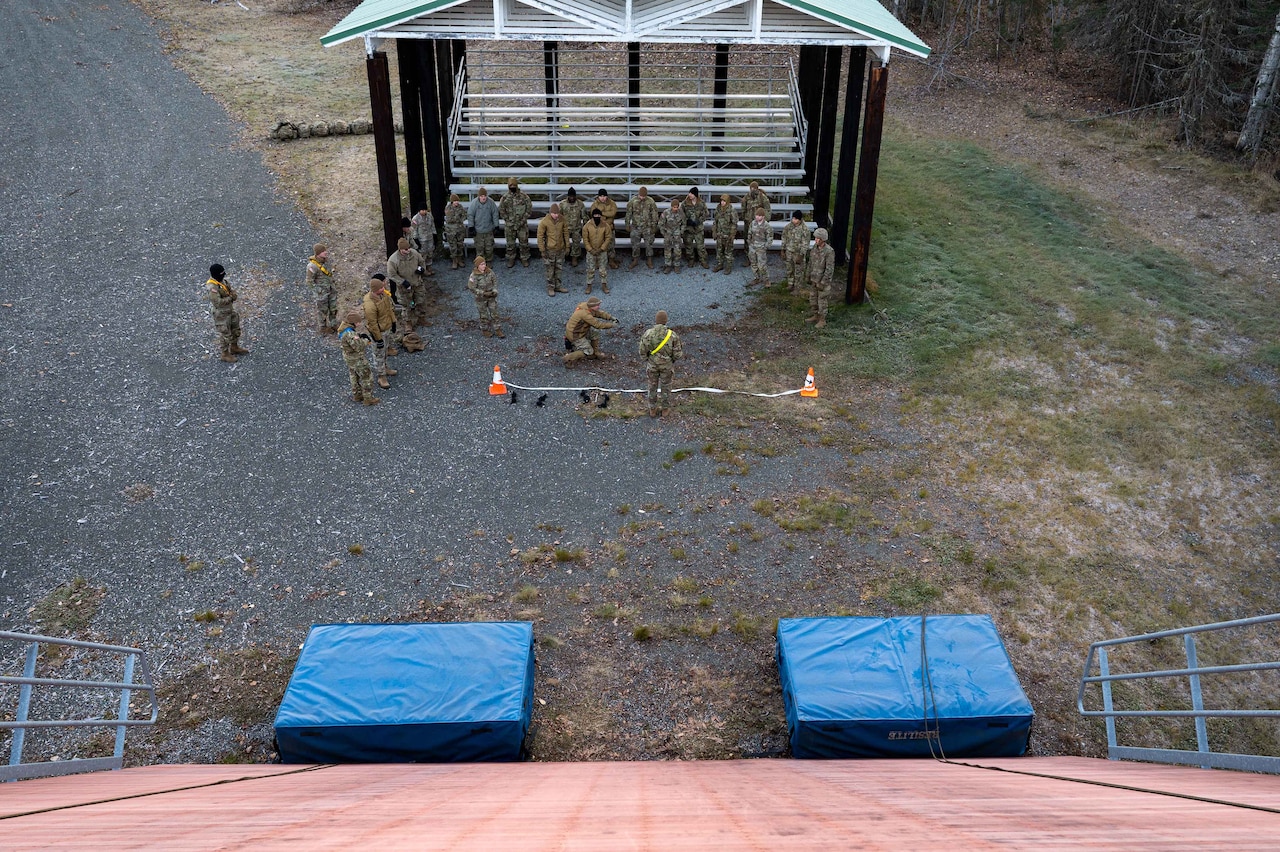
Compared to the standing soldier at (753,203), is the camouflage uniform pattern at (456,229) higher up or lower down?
lower down

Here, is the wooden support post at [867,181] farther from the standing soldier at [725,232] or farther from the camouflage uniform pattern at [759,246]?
the standing soldier at [725,232]

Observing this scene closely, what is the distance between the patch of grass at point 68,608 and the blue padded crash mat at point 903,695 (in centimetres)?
807

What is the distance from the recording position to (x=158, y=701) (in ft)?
32.2

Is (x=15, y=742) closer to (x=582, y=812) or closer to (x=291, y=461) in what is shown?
(x=582, y=812)

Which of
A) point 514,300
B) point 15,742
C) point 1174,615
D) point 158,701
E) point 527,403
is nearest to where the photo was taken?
point 15,742

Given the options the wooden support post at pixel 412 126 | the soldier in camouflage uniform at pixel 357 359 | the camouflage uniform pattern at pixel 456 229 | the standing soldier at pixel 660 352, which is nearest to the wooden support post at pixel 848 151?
the standing soldier at pixel 660 352

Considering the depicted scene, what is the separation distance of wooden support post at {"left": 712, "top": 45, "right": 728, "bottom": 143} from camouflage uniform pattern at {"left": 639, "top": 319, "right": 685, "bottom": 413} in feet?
30.2

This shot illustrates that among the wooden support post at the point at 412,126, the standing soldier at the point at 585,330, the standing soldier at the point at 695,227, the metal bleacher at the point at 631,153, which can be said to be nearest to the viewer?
the standing soldier at the point at 585,330

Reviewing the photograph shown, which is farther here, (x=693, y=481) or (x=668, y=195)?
(x=668, y=195)

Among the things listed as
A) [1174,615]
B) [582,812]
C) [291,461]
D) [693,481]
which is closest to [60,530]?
[291,461]

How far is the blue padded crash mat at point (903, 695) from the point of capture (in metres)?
8.70

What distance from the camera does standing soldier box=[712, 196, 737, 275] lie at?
720 inches

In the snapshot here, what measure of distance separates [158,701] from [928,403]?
11.8 metres

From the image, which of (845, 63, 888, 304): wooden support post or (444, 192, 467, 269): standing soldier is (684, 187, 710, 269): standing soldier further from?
(444, 192, 467, 269): standing soldier
